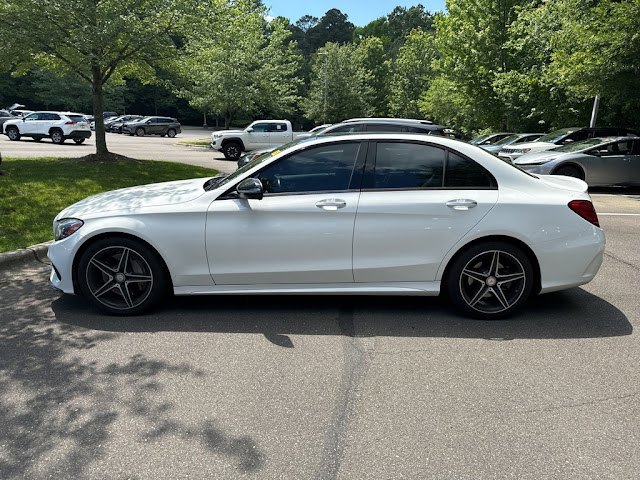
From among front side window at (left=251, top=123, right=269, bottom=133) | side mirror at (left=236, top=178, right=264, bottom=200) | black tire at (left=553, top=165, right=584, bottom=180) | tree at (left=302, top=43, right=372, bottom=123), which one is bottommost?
black tire at (left=553, top=165, right=584, bottom=180)

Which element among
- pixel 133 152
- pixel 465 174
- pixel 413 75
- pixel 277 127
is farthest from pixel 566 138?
pixel 413 75

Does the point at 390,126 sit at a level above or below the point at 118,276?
above

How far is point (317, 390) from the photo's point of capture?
329 centimetres

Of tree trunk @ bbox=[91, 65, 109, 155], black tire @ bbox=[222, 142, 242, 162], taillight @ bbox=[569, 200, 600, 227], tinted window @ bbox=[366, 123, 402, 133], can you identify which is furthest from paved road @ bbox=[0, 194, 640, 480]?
black tire @ bbox=[222, 142, 242, 162]

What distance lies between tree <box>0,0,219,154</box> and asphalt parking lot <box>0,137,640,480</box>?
33.1 ft

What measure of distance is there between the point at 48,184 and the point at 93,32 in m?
4.22

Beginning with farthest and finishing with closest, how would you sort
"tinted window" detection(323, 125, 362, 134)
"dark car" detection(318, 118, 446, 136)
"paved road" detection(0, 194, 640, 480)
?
"tinted window" detection(323, 125, 362, 134)
"dark car" detection(318, 118, 446, 136)
"paved road" detection(0, 194, 640, 480)

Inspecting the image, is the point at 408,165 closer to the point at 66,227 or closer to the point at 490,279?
the point at 490,279

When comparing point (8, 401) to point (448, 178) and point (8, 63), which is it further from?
point (8, 63)

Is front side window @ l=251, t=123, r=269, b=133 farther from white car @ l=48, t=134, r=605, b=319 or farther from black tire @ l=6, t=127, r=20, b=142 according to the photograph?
white car @ l=48, t=134, r=605, b=319

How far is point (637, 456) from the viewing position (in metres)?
2.64

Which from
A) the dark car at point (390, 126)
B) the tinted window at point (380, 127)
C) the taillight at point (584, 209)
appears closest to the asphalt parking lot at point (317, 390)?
the taillight at point (584, 209)

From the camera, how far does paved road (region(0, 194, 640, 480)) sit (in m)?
2.60

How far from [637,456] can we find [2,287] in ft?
18.4
